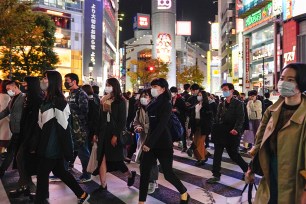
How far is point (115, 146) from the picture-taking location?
242 inches

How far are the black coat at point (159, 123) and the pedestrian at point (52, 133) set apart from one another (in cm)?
100

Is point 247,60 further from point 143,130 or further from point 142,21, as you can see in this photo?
point 142,21

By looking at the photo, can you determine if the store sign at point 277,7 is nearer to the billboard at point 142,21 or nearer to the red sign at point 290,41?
the red sign at point 290,41

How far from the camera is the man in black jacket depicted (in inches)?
275

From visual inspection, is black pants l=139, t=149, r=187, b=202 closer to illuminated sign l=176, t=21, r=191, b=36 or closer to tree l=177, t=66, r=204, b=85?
tree l=177, t=66, r=204, b=85

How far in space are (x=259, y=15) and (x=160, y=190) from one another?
166ft

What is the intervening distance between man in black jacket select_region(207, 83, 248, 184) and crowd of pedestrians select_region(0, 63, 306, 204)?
17 mm

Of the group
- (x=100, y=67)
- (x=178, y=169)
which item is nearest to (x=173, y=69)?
(x=100, y=67)

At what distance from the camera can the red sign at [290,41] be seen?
135 feet

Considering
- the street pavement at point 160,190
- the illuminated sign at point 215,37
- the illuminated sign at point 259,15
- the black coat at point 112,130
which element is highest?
the illuminated sign at point 215,37

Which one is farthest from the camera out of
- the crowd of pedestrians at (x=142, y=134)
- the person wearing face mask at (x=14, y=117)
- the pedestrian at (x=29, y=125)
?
the person wearing face mask at (x=14, y=117)

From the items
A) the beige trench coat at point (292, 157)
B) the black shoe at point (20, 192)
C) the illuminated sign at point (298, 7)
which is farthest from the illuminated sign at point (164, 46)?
the beige trench coat at point (292, 157)

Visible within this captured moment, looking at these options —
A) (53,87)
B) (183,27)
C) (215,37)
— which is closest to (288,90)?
(53,87)

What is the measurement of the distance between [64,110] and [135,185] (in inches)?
102
